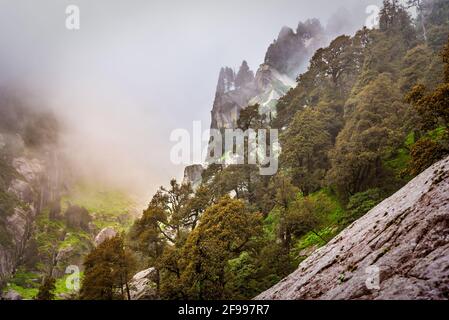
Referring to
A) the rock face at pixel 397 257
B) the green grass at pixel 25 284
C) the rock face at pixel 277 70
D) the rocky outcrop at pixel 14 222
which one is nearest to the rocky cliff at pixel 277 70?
the rock face at pixel 277 70

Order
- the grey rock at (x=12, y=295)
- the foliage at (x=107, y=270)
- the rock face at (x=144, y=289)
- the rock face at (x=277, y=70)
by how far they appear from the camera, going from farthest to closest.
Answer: the rock face at (x=277, y=70) < the grey rock at (x=12, y=295) < the rock face at (x=144, y=289) < the foliage at (x=107, y=270)

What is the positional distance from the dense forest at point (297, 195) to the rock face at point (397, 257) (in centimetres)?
837

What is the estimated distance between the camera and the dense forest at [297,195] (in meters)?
25.6

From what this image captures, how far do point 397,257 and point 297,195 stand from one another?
90.0 feet

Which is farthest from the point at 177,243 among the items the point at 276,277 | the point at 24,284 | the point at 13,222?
the point at 13,222

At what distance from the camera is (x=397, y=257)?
36.7 feet

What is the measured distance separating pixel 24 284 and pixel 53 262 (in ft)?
93.6

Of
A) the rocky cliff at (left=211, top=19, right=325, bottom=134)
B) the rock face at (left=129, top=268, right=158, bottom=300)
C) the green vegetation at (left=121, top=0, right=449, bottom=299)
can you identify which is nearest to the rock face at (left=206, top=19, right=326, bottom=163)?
the rocky cliff at (left=211, top=19, right=325, bottom=134)

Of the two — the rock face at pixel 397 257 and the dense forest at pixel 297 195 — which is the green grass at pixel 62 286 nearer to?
the dense forest at pixel 297 195

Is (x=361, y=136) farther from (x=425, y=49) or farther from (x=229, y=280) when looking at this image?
(x=425, y=49)

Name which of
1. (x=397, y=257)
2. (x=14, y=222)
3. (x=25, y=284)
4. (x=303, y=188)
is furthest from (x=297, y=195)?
(x=14, y=222)

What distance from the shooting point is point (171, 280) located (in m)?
27.9

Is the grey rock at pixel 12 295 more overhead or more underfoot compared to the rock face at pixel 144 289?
more underfoot
